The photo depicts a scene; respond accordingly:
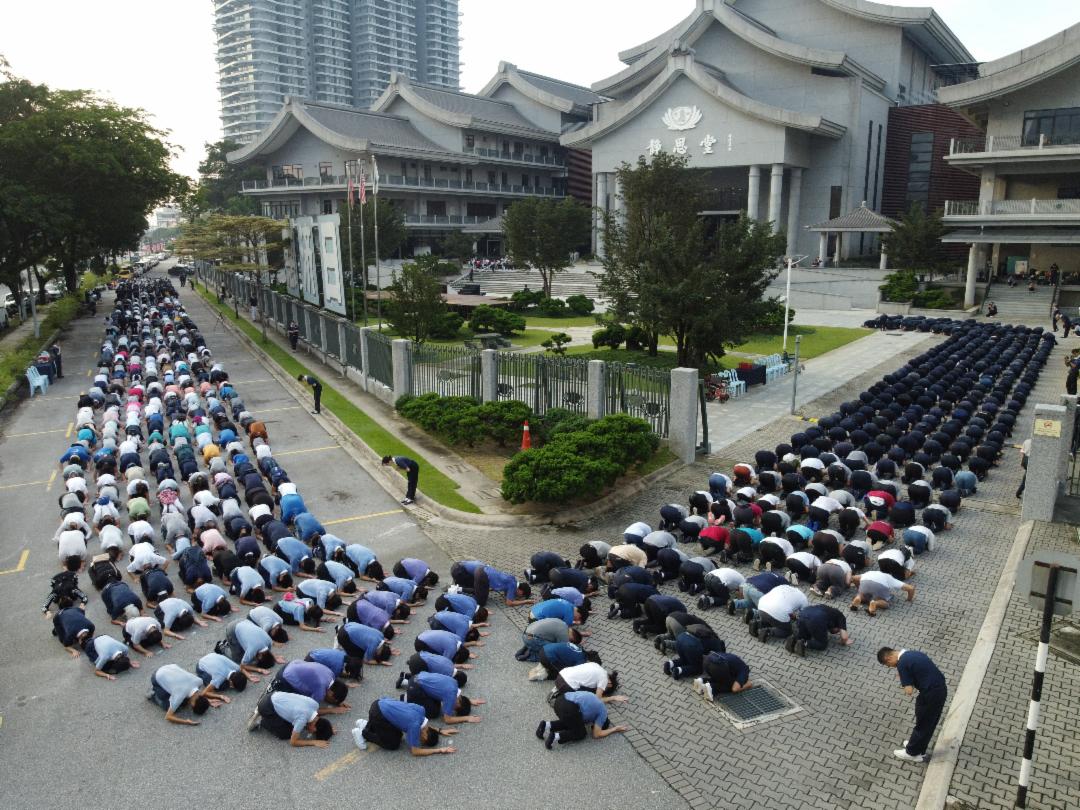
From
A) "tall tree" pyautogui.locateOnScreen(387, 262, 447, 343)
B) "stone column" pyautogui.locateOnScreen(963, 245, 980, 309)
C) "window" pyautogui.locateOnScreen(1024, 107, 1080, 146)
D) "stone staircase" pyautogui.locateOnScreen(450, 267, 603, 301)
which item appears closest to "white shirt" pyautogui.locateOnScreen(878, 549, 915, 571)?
"tall tree" pyautogui.locateOnScreen(387, 262, 447, 343)

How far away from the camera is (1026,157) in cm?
4466

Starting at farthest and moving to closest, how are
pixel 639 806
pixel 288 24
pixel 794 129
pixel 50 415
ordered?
pixel 288 24
pixel 794 129
pixel 50 415
pixel 639 806

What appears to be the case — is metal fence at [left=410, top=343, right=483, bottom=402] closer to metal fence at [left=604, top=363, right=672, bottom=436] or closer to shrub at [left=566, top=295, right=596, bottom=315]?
metal fence at [left=604, top=363, right=672, bottom=436]

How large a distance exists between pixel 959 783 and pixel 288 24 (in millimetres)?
172784

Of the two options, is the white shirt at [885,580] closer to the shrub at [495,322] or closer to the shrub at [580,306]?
the shrub at [495,322]

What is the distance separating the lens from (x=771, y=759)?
880 cm

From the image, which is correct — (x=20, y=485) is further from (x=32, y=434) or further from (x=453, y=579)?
(x=453, y=579)

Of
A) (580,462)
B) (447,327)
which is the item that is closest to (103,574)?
(580,462)

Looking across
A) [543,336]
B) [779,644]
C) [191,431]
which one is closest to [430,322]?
[543,336]

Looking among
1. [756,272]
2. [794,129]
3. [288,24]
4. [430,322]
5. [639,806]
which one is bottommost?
[639,806]

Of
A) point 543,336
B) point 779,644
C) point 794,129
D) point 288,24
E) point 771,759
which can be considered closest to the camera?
point 771,759

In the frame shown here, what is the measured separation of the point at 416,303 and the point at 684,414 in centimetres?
1581

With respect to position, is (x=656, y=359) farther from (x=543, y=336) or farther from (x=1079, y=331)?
(x=1079, y=331)

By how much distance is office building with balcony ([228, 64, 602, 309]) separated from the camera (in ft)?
235
